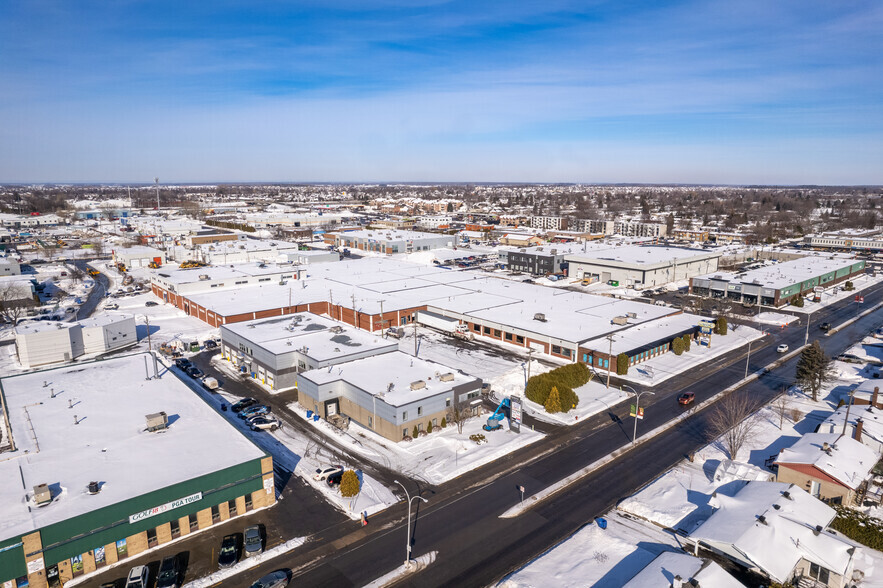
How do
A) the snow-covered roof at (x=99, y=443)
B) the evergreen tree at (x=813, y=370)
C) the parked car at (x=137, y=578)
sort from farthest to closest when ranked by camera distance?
the evergreen tree at (x=813, y=370)
the snow-covered roof at (x=99, y=443)
the parked car at (x=137, y=578)

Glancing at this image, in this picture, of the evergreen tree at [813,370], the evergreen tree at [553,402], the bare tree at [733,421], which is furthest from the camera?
the evergreen tree at [813,370]

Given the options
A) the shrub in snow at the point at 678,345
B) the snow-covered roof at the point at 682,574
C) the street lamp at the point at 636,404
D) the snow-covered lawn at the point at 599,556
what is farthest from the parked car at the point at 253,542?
the shrub in snow at the point at 678,345

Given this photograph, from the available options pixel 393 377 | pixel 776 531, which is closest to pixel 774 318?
pixel 776 531

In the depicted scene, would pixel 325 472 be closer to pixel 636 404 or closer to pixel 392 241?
pixel 636 404

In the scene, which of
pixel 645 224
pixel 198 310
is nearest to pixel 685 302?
pixel 198 310

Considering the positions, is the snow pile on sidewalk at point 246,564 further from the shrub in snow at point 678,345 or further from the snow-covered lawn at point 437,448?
the shrub in snow at point 678,345

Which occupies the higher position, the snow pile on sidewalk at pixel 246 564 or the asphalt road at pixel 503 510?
the snow pile on sidewalk at pixel 246 564

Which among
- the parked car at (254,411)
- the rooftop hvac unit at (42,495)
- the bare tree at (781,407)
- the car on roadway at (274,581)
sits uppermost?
the rooftop hvac unit at (42,495)
